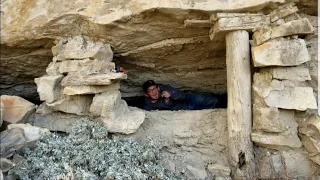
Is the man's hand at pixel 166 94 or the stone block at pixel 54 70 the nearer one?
the stone block at pixel 54 70

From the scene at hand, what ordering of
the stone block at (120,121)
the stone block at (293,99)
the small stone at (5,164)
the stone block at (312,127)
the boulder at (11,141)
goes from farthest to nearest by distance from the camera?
the stone block at (120,121), the stone block at (293,99), the stone block at (312,127), the boulder at (11,141), the small stone at (5,164)

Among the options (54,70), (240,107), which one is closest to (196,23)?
(240,107)

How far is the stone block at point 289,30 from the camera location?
3611 millimetres

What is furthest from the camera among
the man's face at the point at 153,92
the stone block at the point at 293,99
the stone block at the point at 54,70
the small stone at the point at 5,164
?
the man's face at the point at 153,92

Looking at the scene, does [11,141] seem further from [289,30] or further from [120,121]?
[289,30]

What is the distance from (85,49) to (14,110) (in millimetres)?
1130

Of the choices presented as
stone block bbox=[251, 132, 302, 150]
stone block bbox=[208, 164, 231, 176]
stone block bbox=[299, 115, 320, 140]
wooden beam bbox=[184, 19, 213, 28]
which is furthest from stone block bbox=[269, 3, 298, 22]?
stone block bbox=[208, 164, 231, 176]

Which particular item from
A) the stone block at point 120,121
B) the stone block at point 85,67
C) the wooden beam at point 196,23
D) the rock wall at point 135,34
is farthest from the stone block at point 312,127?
the stone block at point 85,67

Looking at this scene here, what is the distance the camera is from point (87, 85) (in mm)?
4000

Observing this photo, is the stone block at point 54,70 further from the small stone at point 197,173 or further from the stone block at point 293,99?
the stone block at point 293,99

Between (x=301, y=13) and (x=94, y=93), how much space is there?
2.66m

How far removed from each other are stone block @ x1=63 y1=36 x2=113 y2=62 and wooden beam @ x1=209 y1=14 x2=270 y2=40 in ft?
4.95

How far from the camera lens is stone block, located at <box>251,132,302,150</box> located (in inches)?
141

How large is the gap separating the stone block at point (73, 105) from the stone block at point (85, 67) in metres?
0.32
